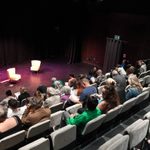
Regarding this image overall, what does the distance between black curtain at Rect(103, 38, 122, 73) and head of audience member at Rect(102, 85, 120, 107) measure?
6.74 m

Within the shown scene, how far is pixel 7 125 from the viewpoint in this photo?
130 inches

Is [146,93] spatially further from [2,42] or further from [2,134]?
[2,42]

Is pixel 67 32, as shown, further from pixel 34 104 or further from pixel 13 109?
pixel 34 104

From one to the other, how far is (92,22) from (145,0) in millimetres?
3300

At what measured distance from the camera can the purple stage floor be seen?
28.4 ft

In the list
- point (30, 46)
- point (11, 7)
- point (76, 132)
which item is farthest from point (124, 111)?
point (30, 46)

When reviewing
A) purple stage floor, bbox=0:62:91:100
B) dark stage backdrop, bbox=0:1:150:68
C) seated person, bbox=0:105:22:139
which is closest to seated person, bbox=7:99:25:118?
seated person, bbox=0:105:22:139

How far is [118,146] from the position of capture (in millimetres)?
2701

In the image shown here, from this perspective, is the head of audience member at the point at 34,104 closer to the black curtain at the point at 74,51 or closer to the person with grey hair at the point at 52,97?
the person with grey hair at the point at 52,97

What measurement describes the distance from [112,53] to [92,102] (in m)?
7.57

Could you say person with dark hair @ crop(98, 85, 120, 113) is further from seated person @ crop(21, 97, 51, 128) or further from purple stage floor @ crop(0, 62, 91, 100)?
purple stage floor @ crop(0, 62, 91, 100)

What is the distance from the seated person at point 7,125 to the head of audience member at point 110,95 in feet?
4.78

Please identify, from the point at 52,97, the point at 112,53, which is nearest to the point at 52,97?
the point at 52,97

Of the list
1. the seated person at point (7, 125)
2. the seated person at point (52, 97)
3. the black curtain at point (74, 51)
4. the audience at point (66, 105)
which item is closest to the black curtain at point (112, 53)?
the black curtain at point (74, 51)
